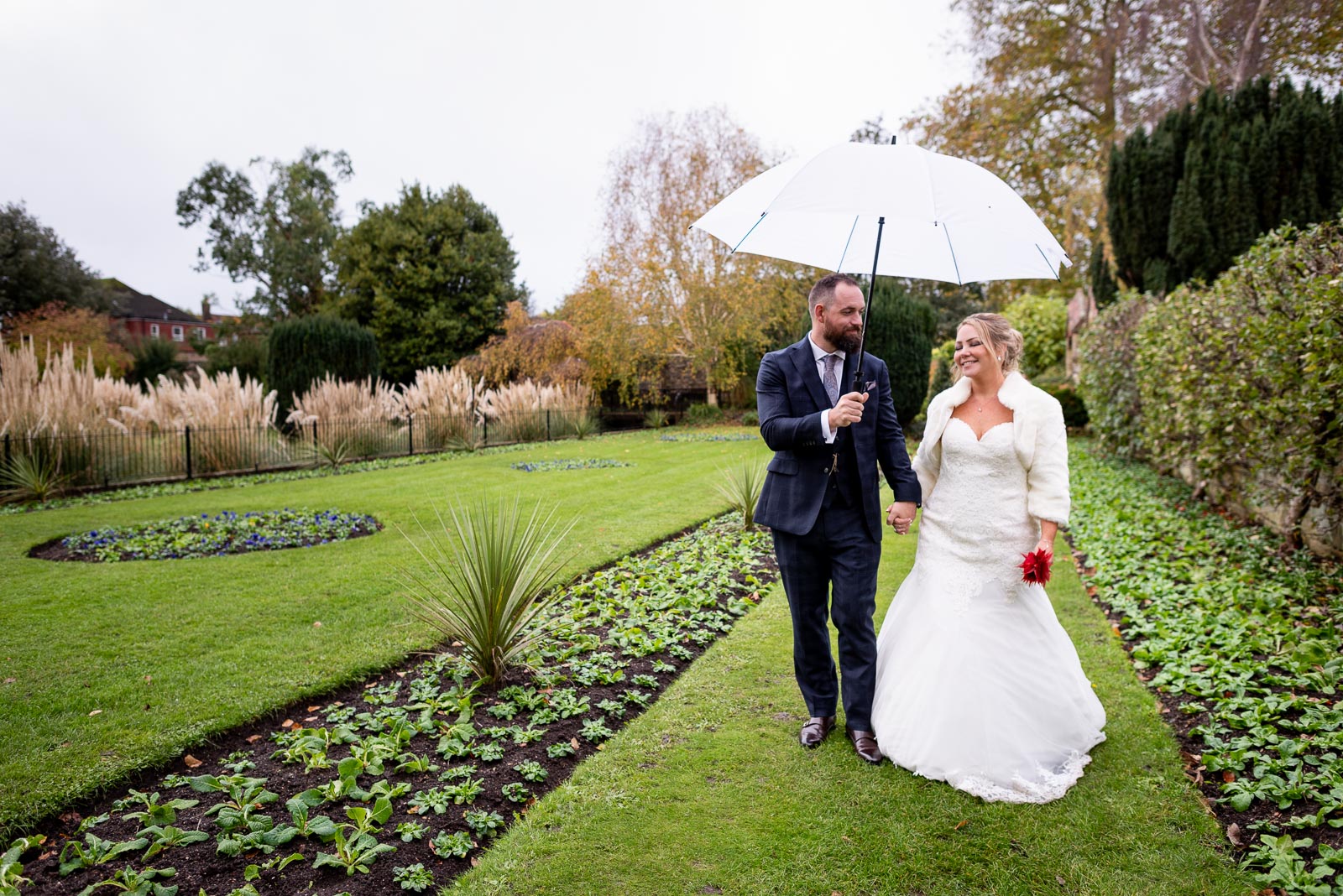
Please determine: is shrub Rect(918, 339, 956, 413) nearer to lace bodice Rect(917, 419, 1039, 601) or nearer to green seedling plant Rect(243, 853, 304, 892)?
lace bodice Rect(917, 419, 1039, 601)

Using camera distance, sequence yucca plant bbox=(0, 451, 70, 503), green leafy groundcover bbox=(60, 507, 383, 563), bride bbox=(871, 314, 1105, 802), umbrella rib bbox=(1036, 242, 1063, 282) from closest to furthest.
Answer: bride bbox=(871, 314, 1105, 802) < umbrella rib bbox=(1036, 242, 1063, 282) < green leafy groundcover bbox=(60, 507, 383, 563) < yucca plant bbox=(0, 451, 70, 503)

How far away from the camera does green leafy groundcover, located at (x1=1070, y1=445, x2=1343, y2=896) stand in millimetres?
2732

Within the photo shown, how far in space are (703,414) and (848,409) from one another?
2262 cm

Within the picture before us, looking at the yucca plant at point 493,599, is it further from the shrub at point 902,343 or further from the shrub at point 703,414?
the shrub at point 703,414

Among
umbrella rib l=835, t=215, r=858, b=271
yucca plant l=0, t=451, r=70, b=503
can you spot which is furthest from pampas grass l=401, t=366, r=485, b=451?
umbrella rib l=835, t=215, r=858, b=271

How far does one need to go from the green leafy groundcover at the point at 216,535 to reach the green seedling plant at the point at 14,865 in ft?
15.9

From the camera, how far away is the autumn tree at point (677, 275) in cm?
2372

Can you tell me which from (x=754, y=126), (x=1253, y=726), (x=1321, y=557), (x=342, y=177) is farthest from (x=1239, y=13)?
(x=342, y=177)

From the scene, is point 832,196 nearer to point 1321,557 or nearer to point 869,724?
point 869,724

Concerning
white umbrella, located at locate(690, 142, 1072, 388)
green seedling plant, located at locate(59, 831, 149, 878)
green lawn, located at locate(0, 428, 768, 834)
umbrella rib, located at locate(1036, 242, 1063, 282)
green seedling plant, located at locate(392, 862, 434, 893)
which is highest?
white umbrella, located at locate(690, 142, 1072, 388)

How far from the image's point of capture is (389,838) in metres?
2.77

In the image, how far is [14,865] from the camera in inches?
98.0

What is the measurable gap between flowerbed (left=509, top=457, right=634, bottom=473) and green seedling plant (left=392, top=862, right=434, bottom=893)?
11.1m

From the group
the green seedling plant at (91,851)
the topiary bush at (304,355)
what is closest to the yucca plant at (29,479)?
the topiary bush at (304,355)
